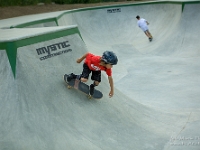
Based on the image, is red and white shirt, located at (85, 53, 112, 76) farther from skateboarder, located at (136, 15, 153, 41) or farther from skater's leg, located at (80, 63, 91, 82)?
skateboarder, located at (136, 15, 153, 41)

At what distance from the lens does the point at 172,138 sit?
6031 millimetres

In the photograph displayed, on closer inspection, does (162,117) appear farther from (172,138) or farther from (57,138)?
(57,138)

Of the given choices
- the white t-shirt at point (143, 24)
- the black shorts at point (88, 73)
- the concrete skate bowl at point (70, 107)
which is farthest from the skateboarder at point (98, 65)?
the white t-shirt at point (143, 24)

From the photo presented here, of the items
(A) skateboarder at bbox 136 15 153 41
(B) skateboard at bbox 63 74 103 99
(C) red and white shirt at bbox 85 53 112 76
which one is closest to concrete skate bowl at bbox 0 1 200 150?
(B) skateboard at bbox 63 74 103 99

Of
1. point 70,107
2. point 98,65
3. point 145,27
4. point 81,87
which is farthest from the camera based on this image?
point 145,27

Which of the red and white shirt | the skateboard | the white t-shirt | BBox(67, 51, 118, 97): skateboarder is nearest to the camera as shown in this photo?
BBox(67, 51, 118, 97): skateboarder

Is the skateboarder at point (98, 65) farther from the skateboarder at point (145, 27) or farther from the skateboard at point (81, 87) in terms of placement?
the skateboarder at point (145, 27)

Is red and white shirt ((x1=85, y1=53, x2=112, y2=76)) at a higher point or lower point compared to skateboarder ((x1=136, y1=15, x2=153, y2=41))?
higher

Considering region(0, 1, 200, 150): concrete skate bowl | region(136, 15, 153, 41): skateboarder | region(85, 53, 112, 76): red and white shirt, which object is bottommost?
region(136, 15, 153, 41): skateboarder

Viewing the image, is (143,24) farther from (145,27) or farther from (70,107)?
(70,107)

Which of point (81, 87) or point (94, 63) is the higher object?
point (94, 63)

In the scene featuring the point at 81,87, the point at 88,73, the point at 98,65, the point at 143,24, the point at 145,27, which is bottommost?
the point at 145,27

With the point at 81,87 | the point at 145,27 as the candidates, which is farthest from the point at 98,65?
the point at 145,27

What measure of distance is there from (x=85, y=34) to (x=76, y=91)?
11.3 m
